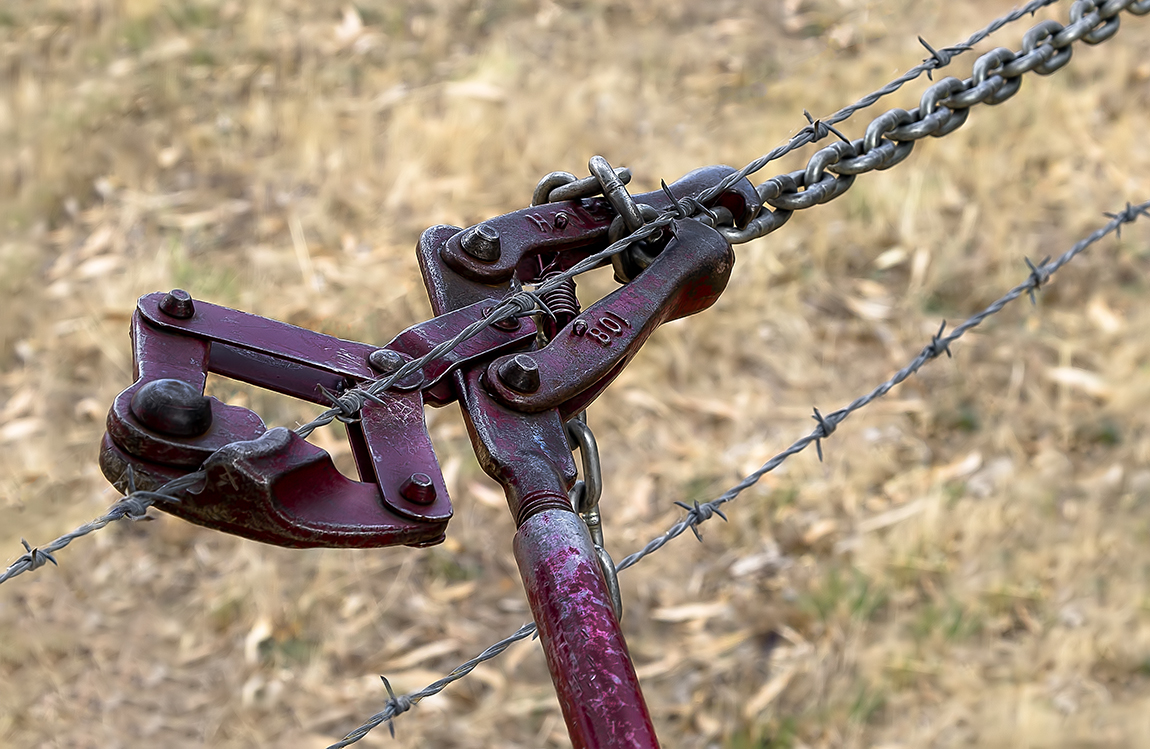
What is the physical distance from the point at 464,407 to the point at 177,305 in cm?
38

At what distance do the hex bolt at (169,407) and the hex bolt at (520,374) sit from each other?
15.5 inches

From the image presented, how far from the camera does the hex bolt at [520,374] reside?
4.63 feet

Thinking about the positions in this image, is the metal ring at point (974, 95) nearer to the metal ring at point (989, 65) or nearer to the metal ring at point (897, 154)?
the metal ring at point (989, 65)

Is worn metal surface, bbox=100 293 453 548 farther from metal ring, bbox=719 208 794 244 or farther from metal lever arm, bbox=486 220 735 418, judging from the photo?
metal ring, bbox=719 208 794 244

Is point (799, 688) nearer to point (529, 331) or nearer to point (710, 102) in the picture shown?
point (529, 331)

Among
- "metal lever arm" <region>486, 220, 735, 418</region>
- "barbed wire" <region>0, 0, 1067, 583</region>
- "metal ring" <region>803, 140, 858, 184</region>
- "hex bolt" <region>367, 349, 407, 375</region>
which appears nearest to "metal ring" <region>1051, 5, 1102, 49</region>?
"barbed wire" <region>0, 0, 1067, 583</region>

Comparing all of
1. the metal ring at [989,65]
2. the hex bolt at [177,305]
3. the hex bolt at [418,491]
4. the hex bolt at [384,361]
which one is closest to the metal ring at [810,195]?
the metal ring at [989,65]

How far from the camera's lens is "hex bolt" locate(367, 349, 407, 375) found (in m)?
1.41

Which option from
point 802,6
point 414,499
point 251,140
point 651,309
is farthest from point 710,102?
point 414,499

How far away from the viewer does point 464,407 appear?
144cm

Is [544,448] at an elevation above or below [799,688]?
below

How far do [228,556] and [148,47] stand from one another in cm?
304

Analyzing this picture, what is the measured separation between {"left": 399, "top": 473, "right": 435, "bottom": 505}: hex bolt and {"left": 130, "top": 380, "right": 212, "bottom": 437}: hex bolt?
244mm

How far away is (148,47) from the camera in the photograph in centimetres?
547
